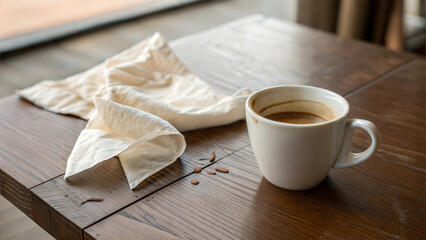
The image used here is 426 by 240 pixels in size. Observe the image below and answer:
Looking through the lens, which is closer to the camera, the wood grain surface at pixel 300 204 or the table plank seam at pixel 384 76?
the wood grain surface at pixel 300 204

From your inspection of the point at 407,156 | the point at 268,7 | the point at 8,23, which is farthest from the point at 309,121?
the point at 268,7

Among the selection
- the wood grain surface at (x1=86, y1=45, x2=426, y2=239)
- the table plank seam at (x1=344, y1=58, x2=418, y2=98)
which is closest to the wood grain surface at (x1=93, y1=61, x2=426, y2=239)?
the wood grain surface at (x1=86, y1=45, x2=426, y2=239)

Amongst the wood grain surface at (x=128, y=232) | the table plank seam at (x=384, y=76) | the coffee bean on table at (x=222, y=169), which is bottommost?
the wood grain surface at (x=128, y=232)

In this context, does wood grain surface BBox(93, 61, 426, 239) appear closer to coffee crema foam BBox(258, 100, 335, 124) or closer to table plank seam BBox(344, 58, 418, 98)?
coffee crema foam BBox(258, 100, 335, 124)

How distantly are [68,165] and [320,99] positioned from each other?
356 millimetres

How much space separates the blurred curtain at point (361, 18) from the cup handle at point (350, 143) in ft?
5.74

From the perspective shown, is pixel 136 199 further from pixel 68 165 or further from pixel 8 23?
pixel 8 23

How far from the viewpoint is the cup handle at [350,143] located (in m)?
0.56

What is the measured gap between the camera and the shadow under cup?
1.78 ft

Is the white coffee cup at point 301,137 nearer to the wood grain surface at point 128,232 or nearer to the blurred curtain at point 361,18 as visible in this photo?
the wood grain surface at point 128,232

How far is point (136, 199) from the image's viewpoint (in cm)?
58

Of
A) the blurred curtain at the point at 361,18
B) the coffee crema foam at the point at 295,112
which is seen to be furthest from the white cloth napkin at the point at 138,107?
the blurred curtain at the point at 361,18

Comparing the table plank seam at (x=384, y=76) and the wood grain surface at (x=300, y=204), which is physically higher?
the table plank seam at (x=384, y=76)

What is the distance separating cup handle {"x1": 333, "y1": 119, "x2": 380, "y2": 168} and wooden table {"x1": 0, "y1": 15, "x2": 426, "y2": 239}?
0.11 ft
